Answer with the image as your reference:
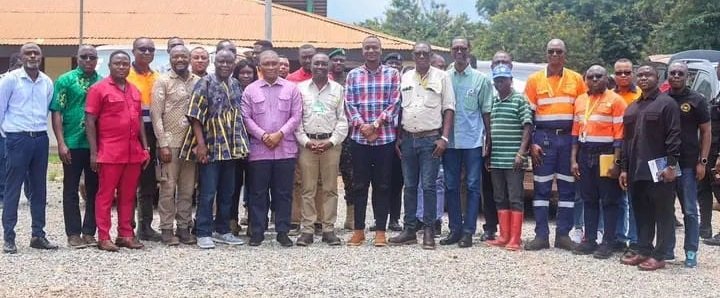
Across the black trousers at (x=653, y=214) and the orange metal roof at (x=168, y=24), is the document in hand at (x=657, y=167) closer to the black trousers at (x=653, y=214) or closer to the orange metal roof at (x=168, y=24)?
the black trousers at (x=653, y=214)

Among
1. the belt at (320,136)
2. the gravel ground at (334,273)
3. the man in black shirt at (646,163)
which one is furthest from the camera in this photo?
the belt at (320,136)

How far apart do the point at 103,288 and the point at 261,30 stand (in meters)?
16.0

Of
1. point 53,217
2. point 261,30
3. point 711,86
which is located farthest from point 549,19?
point 53,217

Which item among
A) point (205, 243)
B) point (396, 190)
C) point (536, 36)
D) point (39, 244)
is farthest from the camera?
point (536, 36)

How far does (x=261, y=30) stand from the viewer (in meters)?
22.5

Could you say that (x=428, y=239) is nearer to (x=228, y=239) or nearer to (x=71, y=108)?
(x=228, y=239)

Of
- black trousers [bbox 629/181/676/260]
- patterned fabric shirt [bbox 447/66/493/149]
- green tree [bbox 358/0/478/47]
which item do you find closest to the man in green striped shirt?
patterned fabric shirt [bbox 447/66/493/149]

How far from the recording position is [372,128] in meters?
8.70

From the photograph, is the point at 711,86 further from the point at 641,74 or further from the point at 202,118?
the point at 202,118

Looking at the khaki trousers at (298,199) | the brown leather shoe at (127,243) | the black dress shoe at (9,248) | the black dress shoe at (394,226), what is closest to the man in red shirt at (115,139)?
the brown leather shoe at (127,243)

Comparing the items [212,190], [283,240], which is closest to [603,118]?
[283,240]

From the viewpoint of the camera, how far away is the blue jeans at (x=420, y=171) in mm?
8773

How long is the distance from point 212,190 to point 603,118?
11.7 ft

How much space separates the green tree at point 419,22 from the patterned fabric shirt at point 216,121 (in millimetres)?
48874
